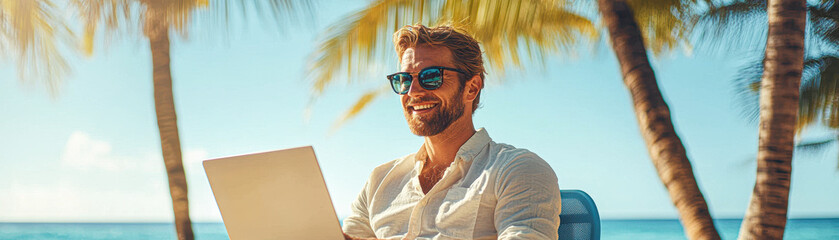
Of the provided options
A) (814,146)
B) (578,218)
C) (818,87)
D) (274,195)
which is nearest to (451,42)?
(578,218)

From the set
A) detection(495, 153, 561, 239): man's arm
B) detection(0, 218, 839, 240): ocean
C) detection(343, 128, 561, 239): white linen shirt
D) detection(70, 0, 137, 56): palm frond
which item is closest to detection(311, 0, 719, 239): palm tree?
detection(343, 128, 561, 239): white linen shirt

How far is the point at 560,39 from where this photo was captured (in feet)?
24.5

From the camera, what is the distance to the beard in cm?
199

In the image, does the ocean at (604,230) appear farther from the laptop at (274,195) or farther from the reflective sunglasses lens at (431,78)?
the laptop at (274,195)

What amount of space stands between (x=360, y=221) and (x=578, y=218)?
74cm

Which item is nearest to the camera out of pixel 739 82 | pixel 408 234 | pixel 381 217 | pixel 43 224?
pixel 408 234

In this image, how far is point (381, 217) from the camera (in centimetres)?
210

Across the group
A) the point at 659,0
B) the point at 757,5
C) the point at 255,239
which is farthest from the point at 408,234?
the point at 757,5

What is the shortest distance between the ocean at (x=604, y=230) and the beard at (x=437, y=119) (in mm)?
29587

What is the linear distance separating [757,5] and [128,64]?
3123 cm

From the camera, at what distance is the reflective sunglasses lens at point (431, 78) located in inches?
77.5

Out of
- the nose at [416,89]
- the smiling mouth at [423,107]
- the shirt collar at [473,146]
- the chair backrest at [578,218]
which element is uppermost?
the nose at [416,89]

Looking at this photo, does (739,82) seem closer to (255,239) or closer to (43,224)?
(255,239)

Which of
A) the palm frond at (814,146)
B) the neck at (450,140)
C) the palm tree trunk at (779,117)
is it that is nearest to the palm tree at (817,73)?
the palm frond at (814,146)
